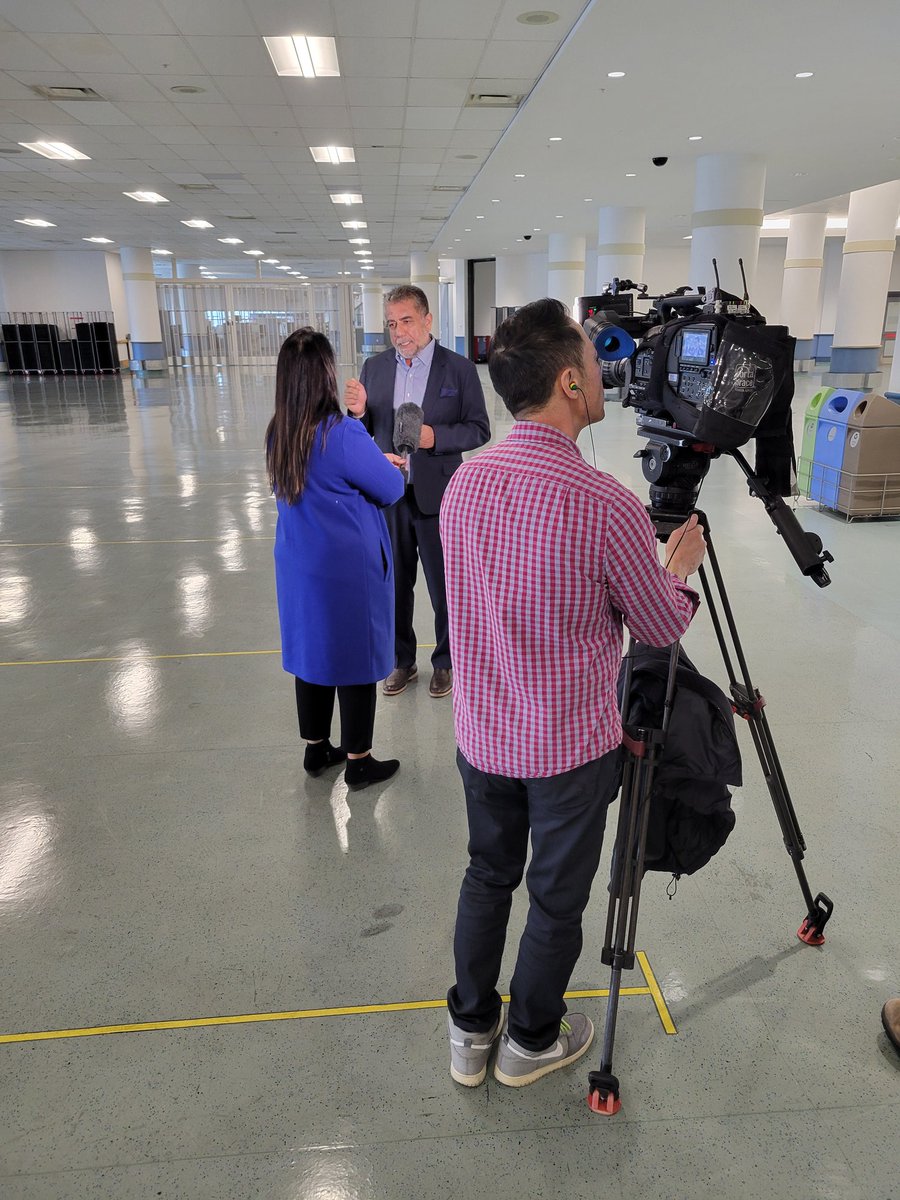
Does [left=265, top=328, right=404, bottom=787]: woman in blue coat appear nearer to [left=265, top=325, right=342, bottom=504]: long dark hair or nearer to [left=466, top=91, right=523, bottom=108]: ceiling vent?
[left=265, top=325, right=342, bottom=504]: long dark hair

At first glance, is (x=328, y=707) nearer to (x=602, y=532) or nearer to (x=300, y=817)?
Result: (x=300, y=817)

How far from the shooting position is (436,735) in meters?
3.39

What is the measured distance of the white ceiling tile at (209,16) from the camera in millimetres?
6387

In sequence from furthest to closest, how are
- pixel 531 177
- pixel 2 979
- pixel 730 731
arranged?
1. pixel 531 177
2. pixel 2 979
3. pixel 730 731

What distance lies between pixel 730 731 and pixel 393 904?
1.16 m

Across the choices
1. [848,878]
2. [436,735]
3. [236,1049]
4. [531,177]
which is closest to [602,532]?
[236,1049]

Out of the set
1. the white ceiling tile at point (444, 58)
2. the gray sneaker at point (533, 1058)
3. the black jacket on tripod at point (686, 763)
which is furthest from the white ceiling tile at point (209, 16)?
the gray sneaker at point (533, 1058)

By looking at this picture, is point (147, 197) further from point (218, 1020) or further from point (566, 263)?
point (218, 1020)

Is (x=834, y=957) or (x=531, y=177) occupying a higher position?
(x=531, y=177)

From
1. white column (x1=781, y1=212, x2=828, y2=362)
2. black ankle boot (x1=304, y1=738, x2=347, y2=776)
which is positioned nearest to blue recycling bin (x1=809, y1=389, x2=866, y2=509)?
black ankle boot (x1=304, y1=738, x2=347, y2=776)

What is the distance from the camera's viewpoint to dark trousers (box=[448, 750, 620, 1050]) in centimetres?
153

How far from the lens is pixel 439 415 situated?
3.54m

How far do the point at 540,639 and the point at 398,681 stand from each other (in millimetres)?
2442

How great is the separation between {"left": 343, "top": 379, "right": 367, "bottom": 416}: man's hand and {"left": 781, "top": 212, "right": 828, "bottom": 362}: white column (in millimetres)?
22239
